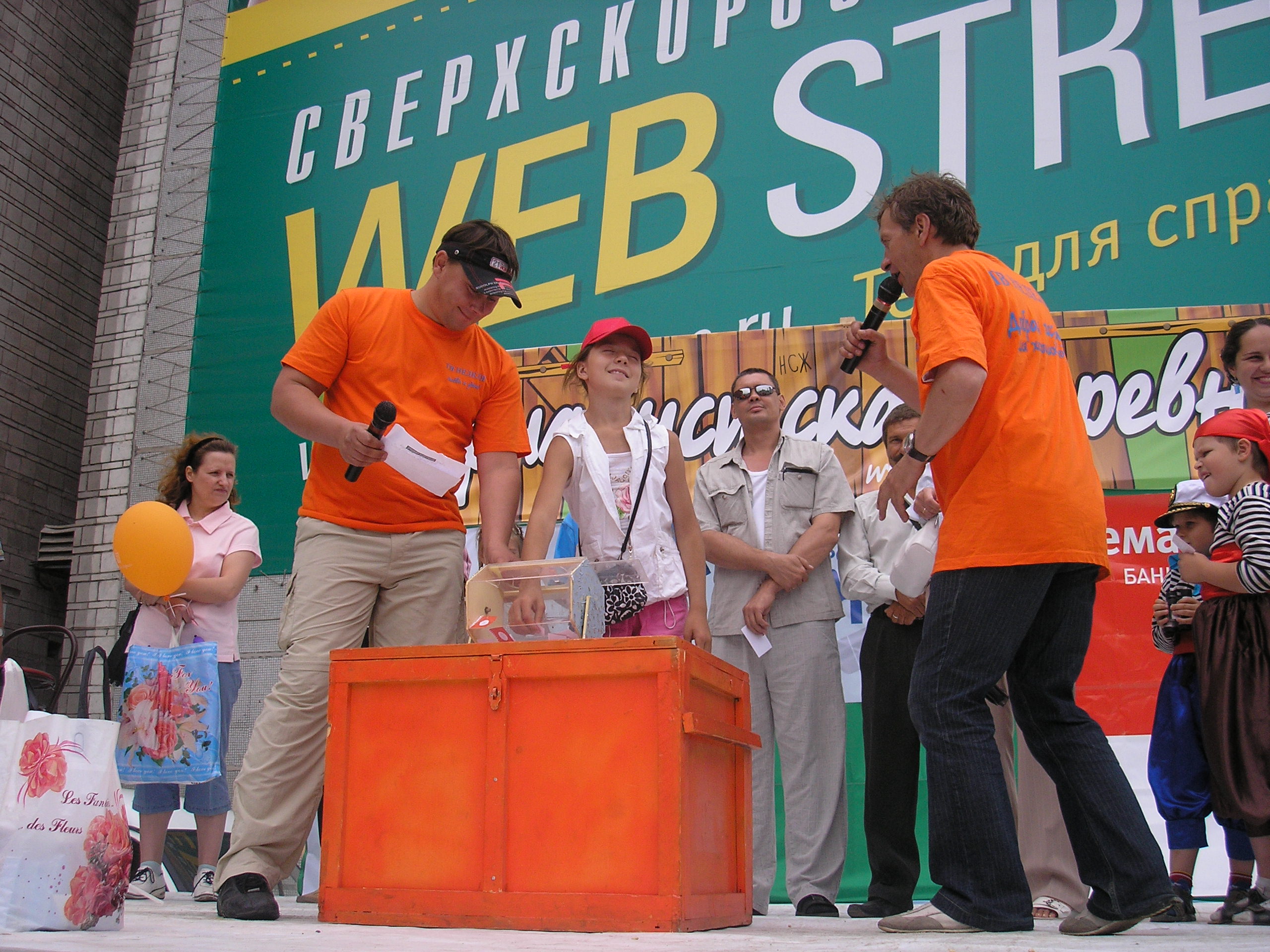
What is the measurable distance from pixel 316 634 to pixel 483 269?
1003 mm

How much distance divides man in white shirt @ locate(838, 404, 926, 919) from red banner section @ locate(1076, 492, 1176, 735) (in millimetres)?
1004

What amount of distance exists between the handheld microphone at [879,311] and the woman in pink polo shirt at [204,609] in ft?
7.69

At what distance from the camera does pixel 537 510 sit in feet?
9.33

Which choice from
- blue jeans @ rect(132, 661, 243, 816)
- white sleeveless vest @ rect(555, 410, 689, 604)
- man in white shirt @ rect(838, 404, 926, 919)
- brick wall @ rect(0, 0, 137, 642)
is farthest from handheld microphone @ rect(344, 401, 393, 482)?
brick wall @ rect(0, 0, 137, 642)

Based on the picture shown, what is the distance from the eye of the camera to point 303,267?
5.62 meters

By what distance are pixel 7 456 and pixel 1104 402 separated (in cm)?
785

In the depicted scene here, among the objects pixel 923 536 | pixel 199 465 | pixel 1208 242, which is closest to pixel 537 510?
pixel 923 536

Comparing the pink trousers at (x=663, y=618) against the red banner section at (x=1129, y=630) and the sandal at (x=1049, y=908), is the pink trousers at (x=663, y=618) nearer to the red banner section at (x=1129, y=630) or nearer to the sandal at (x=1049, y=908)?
the sandal at (x=1049, y=908)

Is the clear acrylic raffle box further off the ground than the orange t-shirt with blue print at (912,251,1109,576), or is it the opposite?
the orange t-shirt with blue print at (912,251,1109,576)

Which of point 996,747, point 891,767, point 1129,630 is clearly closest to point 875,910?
point 891,767

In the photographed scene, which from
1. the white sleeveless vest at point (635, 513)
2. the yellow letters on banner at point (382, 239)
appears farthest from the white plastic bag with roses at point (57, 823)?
the yellow letters on banner at point (382, 239)

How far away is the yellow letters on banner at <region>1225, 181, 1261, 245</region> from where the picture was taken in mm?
4219

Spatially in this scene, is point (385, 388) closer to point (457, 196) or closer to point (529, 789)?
point (529, 789)

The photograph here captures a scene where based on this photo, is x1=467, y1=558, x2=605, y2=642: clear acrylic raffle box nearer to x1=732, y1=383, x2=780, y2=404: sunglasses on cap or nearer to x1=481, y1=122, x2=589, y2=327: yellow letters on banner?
x1=732, y1=383, x2=780, y2=404: sunglasses on cap
